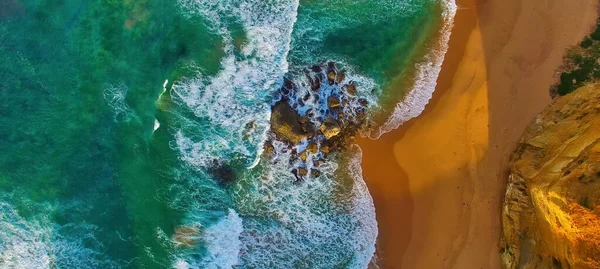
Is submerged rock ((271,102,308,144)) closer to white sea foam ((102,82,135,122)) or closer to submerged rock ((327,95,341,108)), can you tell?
submerged rock ((327,95,341,108))

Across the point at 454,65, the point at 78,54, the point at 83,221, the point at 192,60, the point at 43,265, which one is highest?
the point at 454,65

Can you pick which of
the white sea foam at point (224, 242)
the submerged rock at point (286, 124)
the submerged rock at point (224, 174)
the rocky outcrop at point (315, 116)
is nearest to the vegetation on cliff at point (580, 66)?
the rocky outcrop at point (315, 116)

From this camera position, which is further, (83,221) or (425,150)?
(83,221)

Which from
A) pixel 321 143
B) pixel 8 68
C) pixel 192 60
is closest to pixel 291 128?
pixel 321 143

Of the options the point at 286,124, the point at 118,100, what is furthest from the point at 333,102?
the point at 118,100

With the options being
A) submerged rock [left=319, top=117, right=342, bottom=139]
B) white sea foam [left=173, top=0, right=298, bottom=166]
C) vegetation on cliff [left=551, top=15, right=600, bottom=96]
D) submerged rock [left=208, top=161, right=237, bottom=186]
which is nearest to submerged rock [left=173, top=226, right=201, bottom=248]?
submerged rock [left=208, top=161, right=237, bottom=186]

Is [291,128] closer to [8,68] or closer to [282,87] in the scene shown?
[282,87]

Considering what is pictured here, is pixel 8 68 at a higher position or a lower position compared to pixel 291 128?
lower
